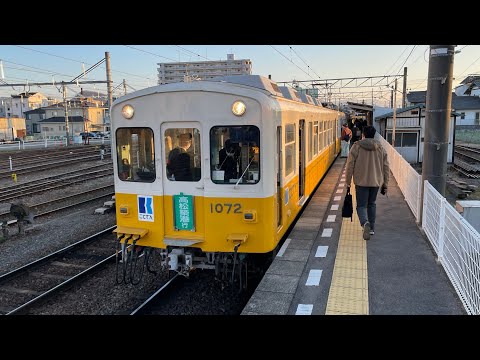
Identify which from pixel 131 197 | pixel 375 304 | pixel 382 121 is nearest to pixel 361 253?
pixel 375 304

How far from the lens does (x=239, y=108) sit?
5.00 meters

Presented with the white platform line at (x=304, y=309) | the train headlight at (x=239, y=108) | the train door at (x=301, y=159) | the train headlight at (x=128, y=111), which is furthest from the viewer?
the train door at (x=301, y=159)

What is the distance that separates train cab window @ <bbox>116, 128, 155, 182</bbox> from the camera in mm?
5406

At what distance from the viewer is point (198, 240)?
523 cm

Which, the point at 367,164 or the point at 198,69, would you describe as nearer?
the point at 367,164

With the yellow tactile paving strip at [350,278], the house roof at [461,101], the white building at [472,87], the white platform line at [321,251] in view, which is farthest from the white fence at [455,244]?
the white building at [472,87]

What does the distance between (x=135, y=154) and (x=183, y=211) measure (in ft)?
3.40

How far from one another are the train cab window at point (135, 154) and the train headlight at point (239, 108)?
1166 mm

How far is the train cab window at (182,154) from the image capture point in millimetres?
5230

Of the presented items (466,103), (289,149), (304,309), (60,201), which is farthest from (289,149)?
(466,103)

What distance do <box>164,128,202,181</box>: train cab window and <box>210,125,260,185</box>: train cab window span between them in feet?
0.73

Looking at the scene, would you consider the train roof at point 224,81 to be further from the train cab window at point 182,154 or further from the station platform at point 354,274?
the station platform at point 354,274

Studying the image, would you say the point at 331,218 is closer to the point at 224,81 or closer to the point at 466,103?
the point at 224,81

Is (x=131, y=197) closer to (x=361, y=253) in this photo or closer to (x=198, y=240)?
(x=198, y=240)
